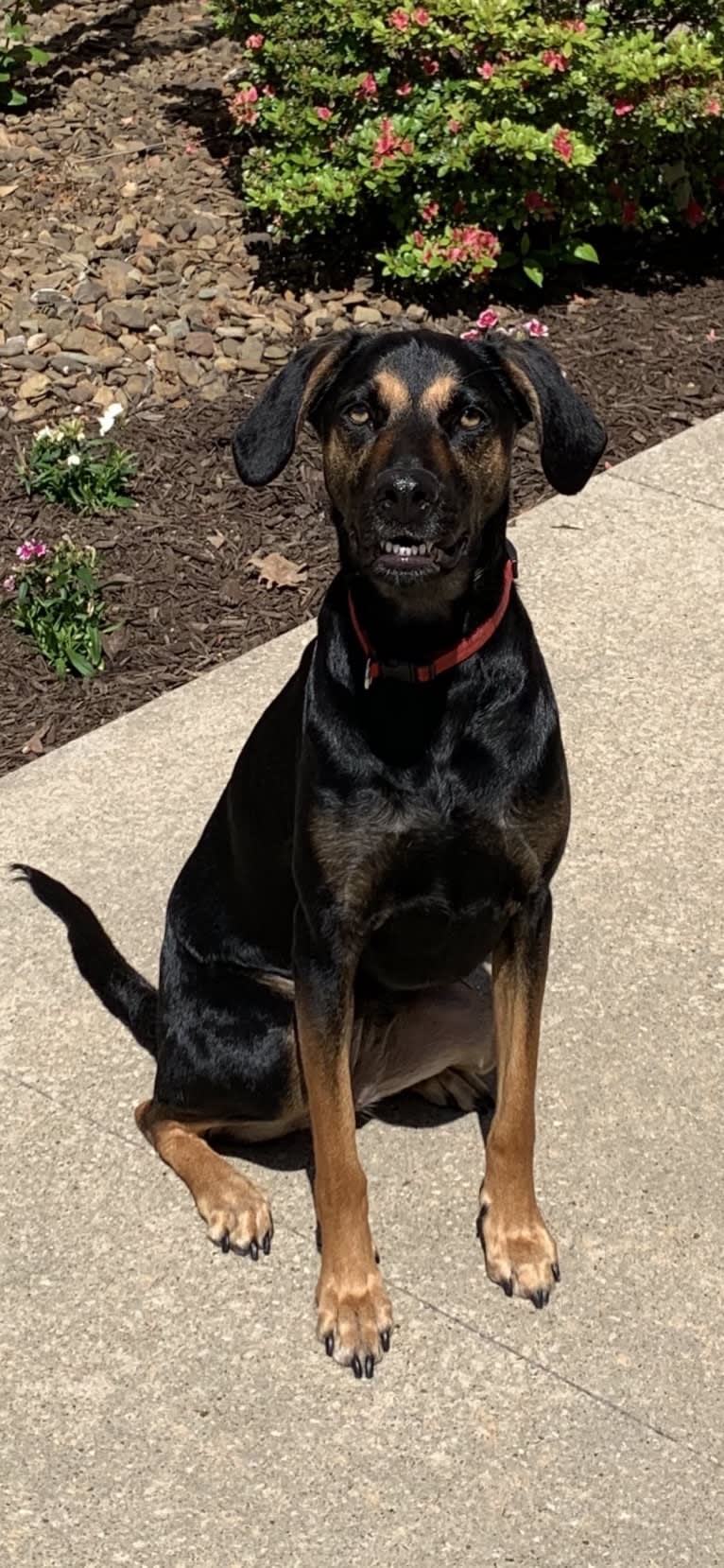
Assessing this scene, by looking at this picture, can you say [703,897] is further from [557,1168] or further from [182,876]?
[182,876]

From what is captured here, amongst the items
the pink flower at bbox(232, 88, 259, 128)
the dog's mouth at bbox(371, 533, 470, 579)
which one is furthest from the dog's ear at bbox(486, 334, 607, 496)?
the pink flower at bbox(232, 88, 259, 128)

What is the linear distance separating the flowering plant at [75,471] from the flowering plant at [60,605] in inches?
15.8

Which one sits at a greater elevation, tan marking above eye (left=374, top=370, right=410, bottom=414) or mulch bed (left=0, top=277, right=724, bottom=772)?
tan marking above eye (left=374, top=370, right=410, bottom=414)

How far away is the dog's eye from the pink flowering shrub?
409 centimetres

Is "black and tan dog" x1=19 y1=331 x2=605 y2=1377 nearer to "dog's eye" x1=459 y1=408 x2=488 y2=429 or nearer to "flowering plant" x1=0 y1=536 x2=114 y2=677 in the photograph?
"dog's eye" x1=459 y1=408 x2=488 y2=429

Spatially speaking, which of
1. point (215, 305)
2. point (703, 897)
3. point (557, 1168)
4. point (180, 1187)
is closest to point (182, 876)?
point (180, 1187)

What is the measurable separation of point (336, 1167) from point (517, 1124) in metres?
0.35

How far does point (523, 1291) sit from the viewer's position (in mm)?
3492

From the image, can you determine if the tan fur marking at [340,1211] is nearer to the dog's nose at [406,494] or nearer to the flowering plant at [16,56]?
the dog's nose at [406,494]

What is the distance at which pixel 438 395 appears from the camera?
→ 3.26m

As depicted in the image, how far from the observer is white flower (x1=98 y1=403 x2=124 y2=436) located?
649 cm

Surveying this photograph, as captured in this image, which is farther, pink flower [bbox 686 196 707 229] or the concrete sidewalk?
pink flower [bbox 686 196 707 229]

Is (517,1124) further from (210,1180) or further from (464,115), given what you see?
A: (464,115)

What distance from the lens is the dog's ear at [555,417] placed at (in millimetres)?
3326
